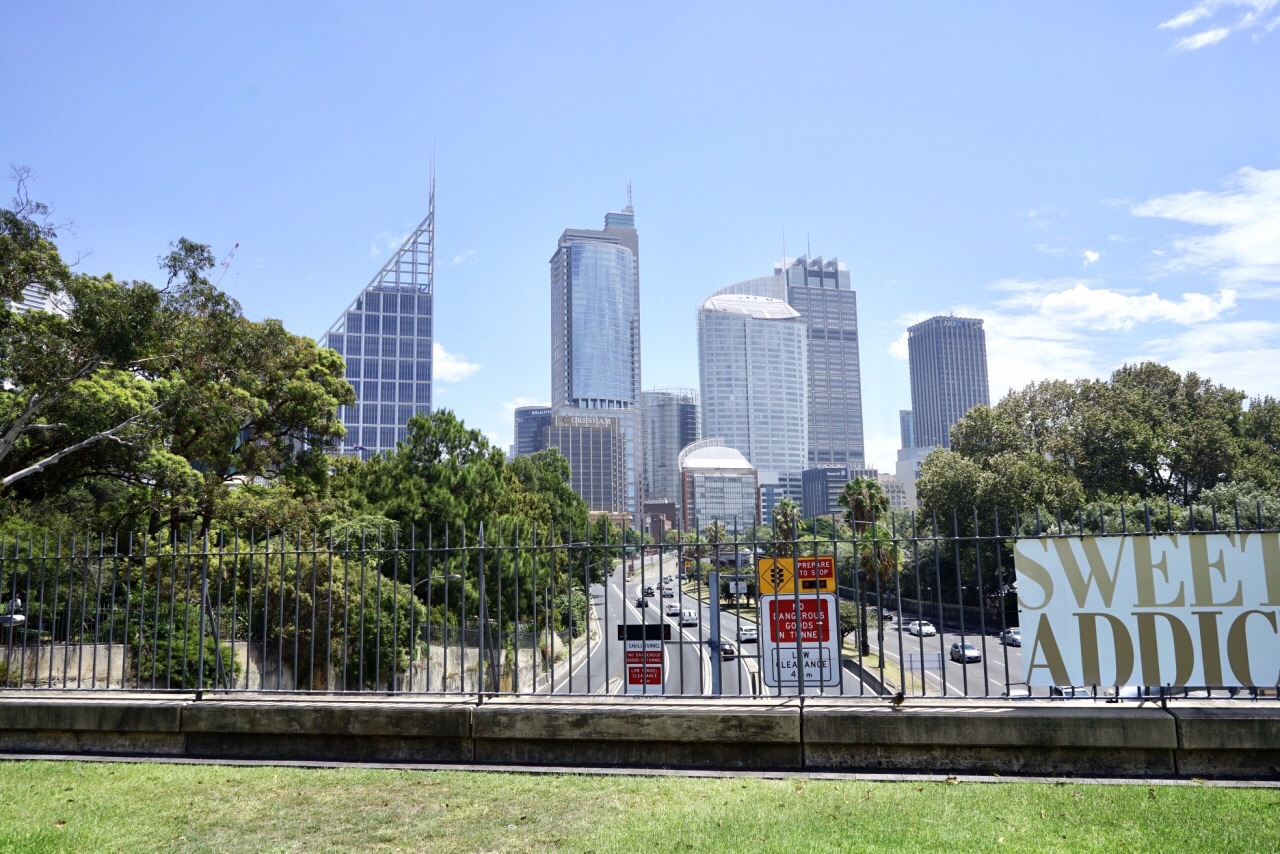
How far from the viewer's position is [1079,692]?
28.6 ft

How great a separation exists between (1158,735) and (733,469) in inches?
6973

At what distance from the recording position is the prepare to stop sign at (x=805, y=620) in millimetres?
8453

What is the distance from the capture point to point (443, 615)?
7578 millimetres

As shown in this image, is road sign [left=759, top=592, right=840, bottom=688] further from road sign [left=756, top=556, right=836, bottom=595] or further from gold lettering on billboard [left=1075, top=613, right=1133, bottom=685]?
gold lettering on billboard [left=1075, top=613, right=1133, bottom=685]

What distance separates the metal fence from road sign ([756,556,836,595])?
0.49 ft

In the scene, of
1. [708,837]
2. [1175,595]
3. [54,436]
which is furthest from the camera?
[54,436]

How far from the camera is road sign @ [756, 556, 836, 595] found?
8468mm

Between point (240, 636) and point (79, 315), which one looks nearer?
point (79, 315)

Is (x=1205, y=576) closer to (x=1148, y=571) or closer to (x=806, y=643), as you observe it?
(x=1148, y=571)

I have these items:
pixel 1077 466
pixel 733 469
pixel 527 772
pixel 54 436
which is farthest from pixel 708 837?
pixel 733 469

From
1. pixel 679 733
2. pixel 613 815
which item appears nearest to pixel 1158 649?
pixel 679 733

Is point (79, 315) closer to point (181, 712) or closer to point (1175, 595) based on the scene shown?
point (181, 712)

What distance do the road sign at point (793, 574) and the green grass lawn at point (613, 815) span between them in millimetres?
1841

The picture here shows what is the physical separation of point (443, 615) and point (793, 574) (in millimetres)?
3101
